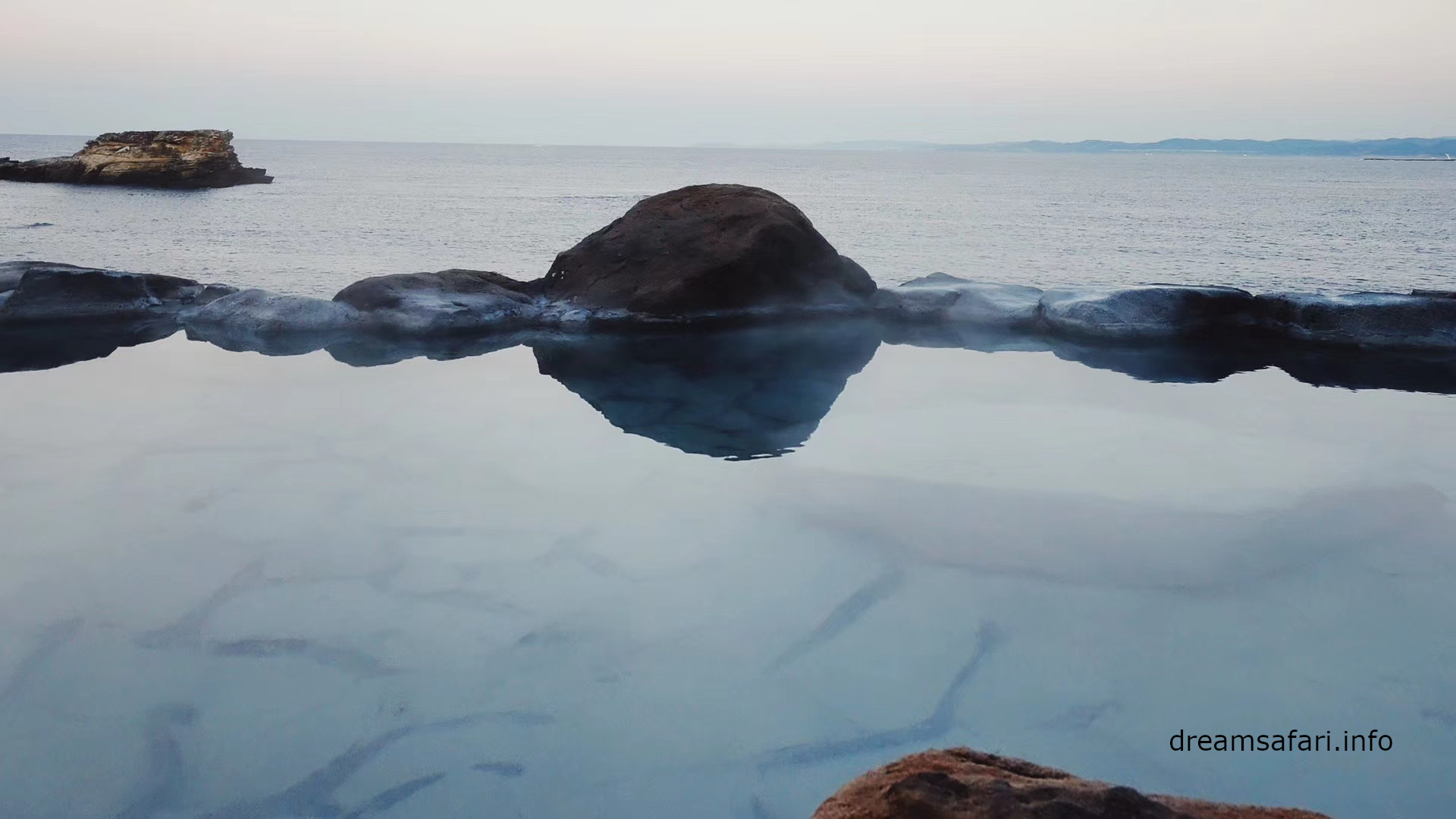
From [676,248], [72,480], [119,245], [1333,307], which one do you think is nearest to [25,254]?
[119,245]

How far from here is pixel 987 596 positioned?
15.6 ft

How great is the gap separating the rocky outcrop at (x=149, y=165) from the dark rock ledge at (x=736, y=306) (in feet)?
146

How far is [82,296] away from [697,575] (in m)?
10.4

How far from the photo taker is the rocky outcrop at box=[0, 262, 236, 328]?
11234 mm

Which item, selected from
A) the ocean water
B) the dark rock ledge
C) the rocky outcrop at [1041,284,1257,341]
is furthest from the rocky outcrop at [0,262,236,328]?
the rocky outcrop at [1041,284,1257,341]

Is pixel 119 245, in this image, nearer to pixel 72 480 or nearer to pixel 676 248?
pixel 676 248

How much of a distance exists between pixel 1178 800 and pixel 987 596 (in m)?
2.72

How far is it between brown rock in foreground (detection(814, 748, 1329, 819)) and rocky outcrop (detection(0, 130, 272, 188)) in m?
57.6

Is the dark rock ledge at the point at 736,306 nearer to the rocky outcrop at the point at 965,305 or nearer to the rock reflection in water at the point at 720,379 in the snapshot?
the rocky outcrop at the point at 965,305

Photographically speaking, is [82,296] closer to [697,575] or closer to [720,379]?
[720,379]

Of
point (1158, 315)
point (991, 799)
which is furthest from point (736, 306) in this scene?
point (991, 799)

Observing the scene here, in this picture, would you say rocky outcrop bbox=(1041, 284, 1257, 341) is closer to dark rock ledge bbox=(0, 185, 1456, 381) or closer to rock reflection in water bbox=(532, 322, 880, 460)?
dark rock ledge bbox=(0, 185, 1456, 381)

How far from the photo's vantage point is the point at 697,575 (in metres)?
A: 4.98

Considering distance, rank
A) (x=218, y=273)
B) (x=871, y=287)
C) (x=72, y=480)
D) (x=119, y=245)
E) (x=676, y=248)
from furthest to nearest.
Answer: (x=119, y=245)
(x=218, y=273)
(x=871, y=287)
(x=676, y=248)
(x=72, y=480)
